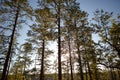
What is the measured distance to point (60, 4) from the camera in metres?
12.8

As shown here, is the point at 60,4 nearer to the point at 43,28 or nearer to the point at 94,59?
the point at 43,28

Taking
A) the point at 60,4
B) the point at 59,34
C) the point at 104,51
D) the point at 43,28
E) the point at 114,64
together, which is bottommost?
the point at 114,64

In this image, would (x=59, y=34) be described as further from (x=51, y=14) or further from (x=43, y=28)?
(x=43, y=28)

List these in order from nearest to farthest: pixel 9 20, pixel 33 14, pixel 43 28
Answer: pixel 9 20 → pixel 33 14 → pixel 43 28

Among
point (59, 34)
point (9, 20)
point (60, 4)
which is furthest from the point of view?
point (9, 20)

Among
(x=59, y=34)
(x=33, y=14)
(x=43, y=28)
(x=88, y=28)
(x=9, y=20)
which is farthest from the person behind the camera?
(x=88, y=28)

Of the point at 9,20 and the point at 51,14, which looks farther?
the point at 9,20

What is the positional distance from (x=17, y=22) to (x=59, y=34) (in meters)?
6.18

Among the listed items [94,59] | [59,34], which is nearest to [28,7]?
[59,34]

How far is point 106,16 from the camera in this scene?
1838 cm

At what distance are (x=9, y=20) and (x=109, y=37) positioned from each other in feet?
44.8

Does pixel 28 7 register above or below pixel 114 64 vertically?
above

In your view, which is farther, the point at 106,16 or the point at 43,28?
the point at 106,16

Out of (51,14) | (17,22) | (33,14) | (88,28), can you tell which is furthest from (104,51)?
(17,22)
